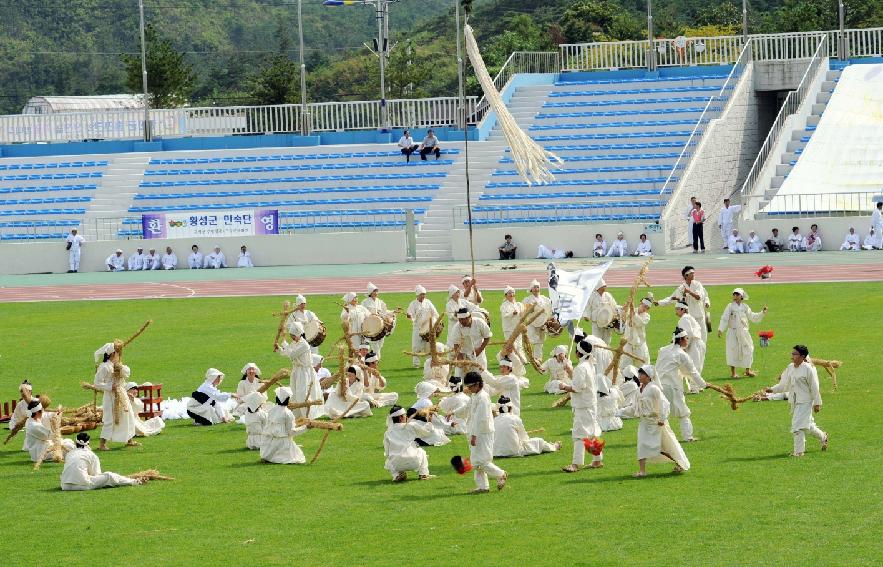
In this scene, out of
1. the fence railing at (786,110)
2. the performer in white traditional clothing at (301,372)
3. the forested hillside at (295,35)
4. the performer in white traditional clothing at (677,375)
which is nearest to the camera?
the performer in white traditional clothing at (677,375)

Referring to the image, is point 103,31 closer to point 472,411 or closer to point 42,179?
point 42,179

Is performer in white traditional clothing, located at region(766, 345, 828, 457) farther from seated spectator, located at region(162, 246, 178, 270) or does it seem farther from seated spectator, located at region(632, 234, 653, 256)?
seated spectator, located at region(162, 246, 178, 270)

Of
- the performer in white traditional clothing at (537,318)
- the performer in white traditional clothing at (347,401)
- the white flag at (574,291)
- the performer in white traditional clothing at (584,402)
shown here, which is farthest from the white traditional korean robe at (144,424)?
the performer in white traditional clothing at (584,402)

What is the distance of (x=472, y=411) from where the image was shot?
16.3 metres

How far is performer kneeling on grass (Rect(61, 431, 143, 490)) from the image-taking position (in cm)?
1734

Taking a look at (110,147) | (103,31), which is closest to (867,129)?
(110,147)

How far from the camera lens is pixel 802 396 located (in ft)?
56.7

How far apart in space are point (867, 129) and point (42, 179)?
96.3 feet

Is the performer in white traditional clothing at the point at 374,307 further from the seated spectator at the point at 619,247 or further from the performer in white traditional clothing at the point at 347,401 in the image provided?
the seated spectator at the point at 619,247

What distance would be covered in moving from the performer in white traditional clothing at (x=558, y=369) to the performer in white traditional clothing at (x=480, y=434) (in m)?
3.50

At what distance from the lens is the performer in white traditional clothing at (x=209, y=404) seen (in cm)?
2186

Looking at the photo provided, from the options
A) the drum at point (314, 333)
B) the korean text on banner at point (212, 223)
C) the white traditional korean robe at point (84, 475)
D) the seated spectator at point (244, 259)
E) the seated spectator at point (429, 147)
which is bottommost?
the white traditional korean robe at point (84, 475)

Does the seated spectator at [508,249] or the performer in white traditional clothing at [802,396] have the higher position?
the seated spectator at [508,249]

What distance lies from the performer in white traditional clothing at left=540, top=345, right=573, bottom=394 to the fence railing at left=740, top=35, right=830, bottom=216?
23844 mm
